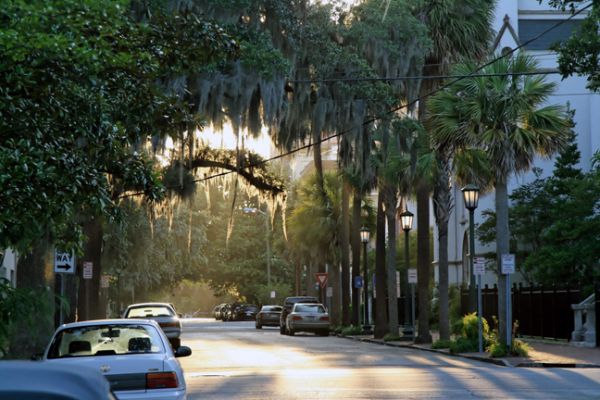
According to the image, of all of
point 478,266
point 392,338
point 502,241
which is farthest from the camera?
point 392,338

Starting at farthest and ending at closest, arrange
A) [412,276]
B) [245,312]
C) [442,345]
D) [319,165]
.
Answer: [245,312] < [319,165] < [412,276] < [442,345]

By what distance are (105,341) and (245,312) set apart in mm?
77927

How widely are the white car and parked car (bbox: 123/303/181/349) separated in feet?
64.1

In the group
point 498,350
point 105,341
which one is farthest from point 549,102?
point 105,341

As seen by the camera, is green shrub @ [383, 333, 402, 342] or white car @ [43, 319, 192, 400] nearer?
white car @ [43, 319, 192, 400]

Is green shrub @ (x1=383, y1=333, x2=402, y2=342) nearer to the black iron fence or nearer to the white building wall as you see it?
the black iron fence

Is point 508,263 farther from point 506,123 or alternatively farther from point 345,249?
point 345,249

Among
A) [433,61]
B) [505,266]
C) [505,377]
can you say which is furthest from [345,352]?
[505,377]

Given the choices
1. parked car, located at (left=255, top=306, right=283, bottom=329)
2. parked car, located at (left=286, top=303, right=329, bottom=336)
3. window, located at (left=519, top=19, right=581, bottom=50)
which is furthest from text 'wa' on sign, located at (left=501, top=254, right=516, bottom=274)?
window, located at (left=519, top=19, right=581, bottom=50)

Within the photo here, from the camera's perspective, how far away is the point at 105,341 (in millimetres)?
12648

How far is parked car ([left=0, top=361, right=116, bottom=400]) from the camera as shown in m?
3.54

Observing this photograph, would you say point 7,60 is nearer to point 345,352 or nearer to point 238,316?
point 345,352

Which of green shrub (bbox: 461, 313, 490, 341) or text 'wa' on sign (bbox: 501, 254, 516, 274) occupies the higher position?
text 'wa' on sign (bbox: 501, 254, 516, 274)

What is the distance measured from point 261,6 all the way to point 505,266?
31.2 ft
